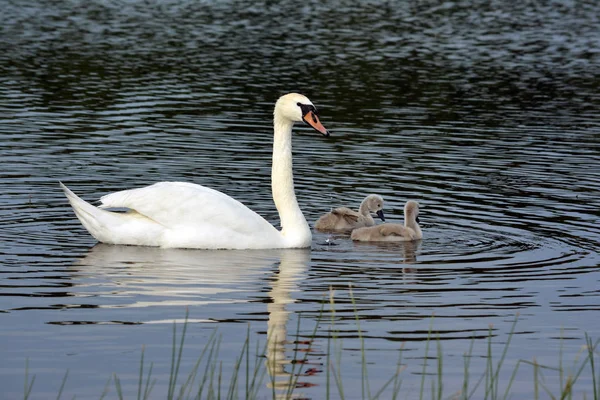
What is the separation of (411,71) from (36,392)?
24388mm

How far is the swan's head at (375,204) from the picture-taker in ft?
50.3

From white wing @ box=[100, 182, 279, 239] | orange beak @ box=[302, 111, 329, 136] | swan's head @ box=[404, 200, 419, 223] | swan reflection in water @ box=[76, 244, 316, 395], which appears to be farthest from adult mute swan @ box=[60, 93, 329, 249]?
swan's head @ box=[404, 200, 419, 223]

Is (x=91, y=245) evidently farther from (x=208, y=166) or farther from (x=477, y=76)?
(x=477, y=76)

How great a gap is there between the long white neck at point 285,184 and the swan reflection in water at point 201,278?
0.31 m

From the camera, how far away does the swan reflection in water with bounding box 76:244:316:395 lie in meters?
10.4

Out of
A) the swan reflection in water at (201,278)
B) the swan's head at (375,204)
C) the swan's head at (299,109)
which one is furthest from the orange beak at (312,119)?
the swan's head at (375,204)

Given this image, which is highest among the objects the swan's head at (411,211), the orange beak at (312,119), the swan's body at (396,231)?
the orange beak at (312,119)

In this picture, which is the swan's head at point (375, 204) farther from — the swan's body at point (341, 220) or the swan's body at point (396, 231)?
the swan's body at point (396, 231)

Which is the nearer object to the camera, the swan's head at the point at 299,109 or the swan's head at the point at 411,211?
the swan's head at the point at 299,109

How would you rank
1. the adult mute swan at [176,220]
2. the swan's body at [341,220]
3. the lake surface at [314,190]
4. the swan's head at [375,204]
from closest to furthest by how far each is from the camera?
the lake surface at [314,190]
the adult mute swan at [176,220]
the swan's body at [341,220]
the swan's head at [375,204]

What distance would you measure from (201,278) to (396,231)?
3.16 m

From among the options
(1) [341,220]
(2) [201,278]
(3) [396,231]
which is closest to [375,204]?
(1) [341,220]

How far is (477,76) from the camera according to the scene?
31125 mm

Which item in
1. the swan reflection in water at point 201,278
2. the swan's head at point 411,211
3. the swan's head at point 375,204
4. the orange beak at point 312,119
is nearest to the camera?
the swan reflection in water at point 201,278
